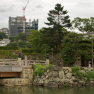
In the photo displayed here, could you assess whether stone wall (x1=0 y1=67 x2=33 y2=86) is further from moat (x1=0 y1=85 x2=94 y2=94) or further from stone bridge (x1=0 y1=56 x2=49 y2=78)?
moat (x1=0 y1=85 x2=94 y2=94)

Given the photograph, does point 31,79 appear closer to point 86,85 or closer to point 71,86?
point 71,86

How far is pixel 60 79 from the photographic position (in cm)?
2131

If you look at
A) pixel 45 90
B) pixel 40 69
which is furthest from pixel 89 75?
pixel 45 90

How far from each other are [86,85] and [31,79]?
637 centimetres

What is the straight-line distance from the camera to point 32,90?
19.7m

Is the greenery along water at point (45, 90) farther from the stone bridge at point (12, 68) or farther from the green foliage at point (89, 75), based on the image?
the stone bridge at point (12, 68)

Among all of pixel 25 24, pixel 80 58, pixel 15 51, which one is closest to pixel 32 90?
pixel 80 58

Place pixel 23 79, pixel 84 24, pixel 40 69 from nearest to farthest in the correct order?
pixel 40 69 < pixel 23 79 < pixel 84 24

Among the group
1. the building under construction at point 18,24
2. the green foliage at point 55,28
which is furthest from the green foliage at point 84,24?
the building under construction at point 18,24

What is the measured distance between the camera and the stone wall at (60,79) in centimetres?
2114

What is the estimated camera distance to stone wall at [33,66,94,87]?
21.1 meters

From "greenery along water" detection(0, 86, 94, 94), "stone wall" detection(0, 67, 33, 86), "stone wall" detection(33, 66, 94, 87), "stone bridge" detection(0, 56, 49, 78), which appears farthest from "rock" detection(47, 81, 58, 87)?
"stone bridge" detection(0, 56, 49, 78)

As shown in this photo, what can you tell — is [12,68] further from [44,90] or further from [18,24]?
[18,24]

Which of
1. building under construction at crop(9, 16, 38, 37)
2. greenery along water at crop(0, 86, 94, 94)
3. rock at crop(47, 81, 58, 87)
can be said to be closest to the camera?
greenery along water at crop(0, 86, 94, 94)
